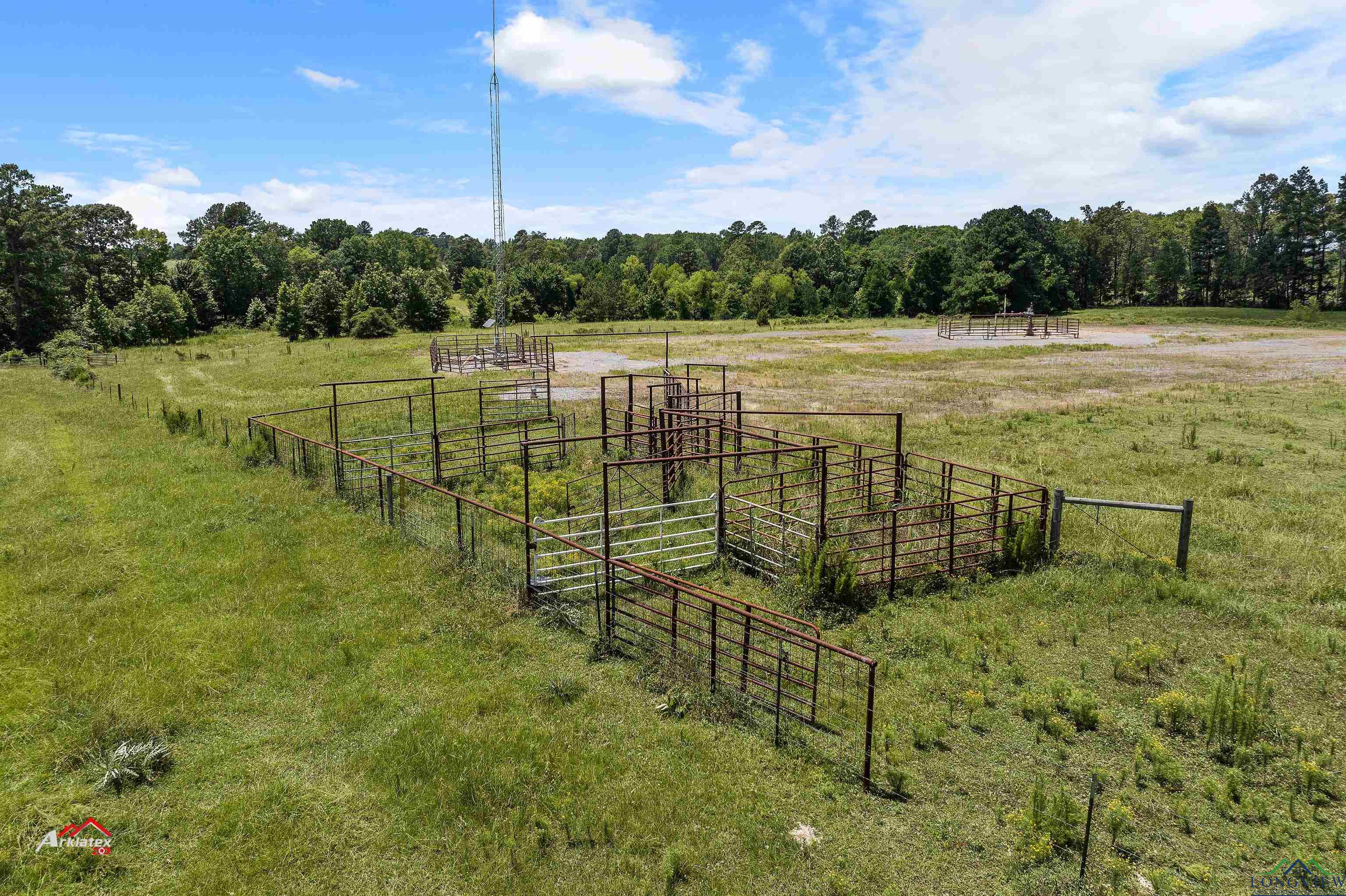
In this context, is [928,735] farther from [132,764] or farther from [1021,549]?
[132,764]

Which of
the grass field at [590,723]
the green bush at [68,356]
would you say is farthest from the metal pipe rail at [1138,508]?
the green bush at [68,356]

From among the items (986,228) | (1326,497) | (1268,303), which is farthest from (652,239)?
(1326,497)

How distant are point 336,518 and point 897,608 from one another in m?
11.4

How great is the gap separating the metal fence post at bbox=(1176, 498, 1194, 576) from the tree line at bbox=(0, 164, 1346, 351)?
68576mm

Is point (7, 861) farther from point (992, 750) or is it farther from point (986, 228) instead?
point (986, 228)

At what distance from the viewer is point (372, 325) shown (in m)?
69.0

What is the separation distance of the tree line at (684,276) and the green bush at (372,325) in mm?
273

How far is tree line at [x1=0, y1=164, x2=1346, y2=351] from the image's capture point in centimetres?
6644

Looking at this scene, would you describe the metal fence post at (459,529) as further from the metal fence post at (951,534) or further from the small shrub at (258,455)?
the small shrub at (258,455)

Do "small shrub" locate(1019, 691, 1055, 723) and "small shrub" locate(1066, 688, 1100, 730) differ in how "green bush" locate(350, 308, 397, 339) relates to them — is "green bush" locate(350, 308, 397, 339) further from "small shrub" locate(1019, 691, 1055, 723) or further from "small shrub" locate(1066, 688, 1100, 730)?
"small shrub" locate(1066, 688, 1100, 730)

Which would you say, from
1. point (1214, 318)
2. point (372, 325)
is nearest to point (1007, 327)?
point (1214, 318)
